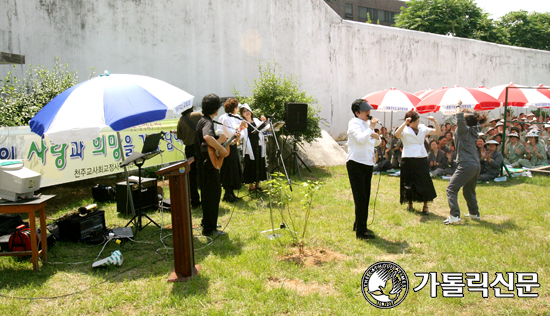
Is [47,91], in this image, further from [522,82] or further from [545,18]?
[545,18]

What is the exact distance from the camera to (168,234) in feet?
18.8

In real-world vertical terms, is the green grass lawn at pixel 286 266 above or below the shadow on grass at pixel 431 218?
above

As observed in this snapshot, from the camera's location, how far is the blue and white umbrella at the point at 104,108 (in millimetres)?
4691

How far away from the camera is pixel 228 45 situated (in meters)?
13.2

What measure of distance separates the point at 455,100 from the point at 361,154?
5.60 metres

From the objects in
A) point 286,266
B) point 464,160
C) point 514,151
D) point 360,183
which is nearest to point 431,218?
point 464,160

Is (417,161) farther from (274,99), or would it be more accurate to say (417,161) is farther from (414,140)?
(274,99)

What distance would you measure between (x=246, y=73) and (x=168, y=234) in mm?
8853

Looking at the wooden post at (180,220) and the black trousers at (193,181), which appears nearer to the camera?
the wooden post at (180,220)

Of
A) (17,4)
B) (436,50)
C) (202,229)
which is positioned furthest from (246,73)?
(436,50)

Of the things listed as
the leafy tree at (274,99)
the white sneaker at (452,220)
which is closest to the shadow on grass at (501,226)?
the white sneaker at (452,220)

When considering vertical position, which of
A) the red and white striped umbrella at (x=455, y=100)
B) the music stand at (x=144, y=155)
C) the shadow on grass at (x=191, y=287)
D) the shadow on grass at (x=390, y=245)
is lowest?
the shadow on grass at (x=390, y=245)

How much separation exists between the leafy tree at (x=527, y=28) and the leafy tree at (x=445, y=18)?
5.25m

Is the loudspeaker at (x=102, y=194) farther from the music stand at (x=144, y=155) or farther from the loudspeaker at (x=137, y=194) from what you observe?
the music stand at (x=144, y=155)
